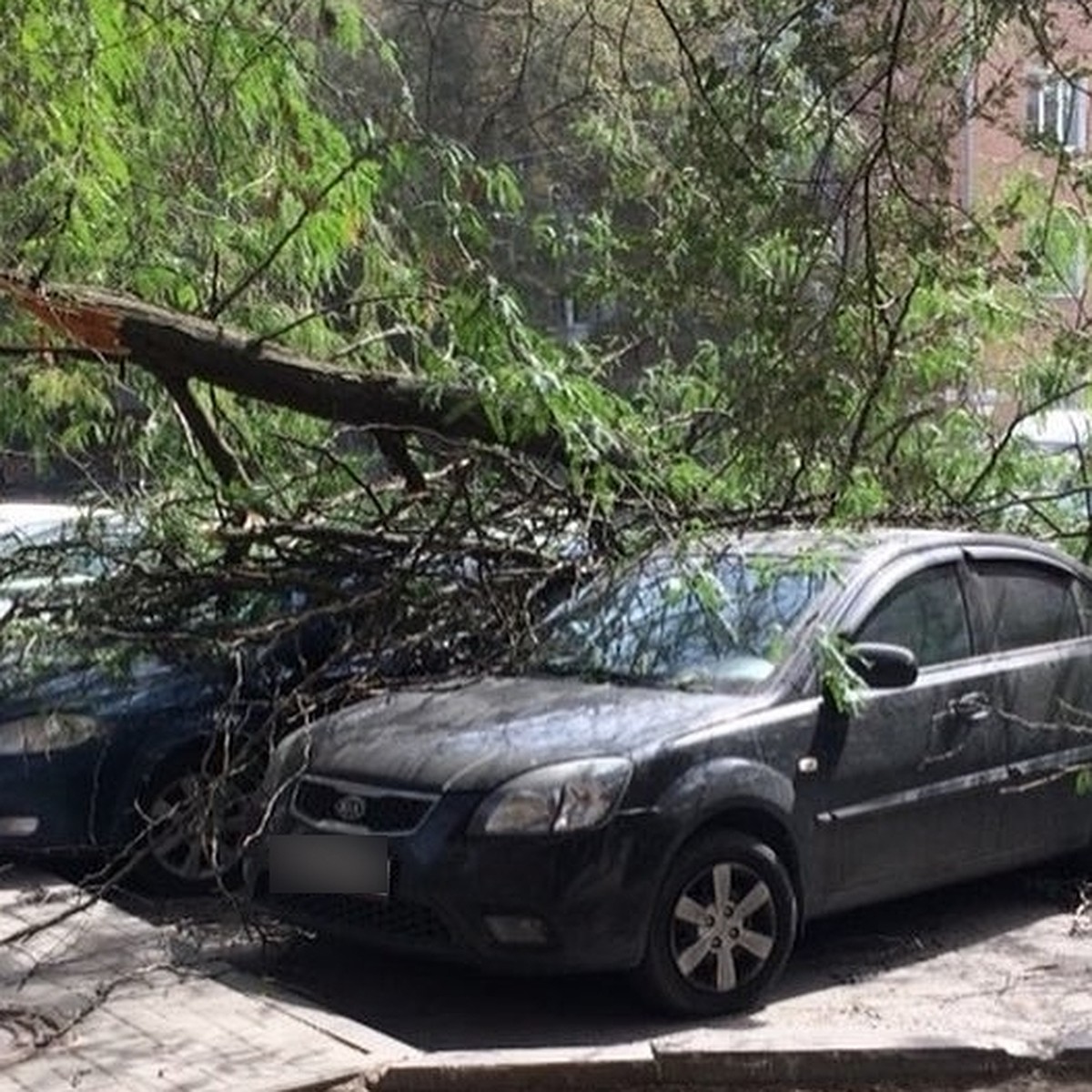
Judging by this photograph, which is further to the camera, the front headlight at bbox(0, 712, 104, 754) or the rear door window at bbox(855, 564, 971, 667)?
the front headlight at bbox(0, 712, 104, 754)

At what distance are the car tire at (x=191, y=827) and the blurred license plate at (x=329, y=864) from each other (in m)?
0.38

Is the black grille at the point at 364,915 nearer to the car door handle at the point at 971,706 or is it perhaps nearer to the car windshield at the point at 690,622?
the car windshield at the point at 690,622

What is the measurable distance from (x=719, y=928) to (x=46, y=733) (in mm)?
3147

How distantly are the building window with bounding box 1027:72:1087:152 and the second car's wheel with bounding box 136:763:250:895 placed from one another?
3.83m

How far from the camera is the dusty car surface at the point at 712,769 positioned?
6203 mm

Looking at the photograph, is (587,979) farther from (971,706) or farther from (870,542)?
(870,542)

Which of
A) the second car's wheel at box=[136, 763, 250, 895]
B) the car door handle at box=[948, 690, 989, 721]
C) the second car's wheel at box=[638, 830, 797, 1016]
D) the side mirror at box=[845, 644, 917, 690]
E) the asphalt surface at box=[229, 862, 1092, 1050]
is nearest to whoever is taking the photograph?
the second car's wheel at box=[638, 830, 797, 1016]

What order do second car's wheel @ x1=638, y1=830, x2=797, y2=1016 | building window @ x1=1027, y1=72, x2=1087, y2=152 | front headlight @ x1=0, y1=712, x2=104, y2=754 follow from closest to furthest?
second car's wheel @ x1=638, y1=830, x2=797, y2=1016 → building window @ x1=1027, y1=72, x2=1087, y2=152 → front headlight @ x1=0, y1=712, x2=104, y2=754

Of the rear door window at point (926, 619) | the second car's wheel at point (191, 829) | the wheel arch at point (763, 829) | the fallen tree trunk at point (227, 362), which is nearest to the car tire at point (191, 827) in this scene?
the second car's wheel at point (191, 829)

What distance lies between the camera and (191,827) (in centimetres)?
736

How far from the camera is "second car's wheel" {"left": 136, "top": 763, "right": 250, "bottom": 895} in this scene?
7.20 metres

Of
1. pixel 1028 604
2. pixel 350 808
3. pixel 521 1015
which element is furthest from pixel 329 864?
pixel 1028 604

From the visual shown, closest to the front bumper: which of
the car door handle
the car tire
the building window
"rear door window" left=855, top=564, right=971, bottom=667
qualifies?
the car tire

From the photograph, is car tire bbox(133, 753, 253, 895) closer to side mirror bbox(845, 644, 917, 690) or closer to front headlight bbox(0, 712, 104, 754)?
front headlight bbox(0, 712, 104, 754)
